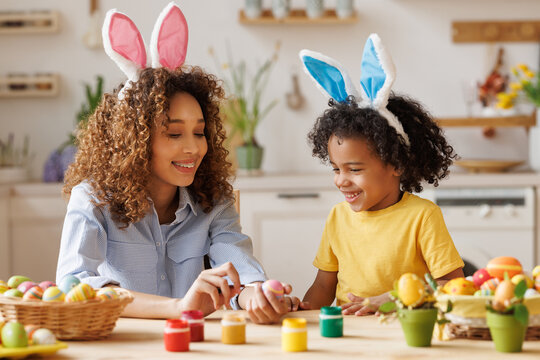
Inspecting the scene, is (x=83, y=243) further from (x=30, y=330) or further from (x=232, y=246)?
(x=30, y=330)

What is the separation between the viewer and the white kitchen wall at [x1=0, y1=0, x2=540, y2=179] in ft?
13.4

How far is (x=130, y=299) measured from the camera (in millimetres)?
1215

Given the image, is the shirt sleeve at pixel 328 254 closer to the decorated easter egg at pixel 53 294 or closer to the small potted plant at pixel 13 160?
the decorated easter egg at pixel 53 294

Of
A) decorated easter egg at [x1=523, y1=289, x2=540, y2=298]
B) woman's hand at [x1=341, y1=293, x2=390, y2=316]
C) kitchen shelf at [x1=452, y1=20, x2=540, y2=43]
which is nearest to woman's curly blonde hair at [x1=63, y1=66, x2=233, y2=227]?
woman's hand at [x1=341, y1=293, x2=390, y2=316]

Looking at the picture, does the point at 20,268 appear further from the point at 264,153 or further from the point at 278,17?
the point at 278,17

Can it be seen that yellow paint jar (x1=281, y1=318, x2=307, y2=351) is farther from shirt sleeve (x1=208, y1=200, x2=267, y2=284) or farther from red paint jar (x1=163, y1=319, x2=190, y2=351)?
shirt sleeve (x1=208, y1=200, x2=267, y2=284)

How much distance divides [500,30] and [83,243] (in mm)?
3228

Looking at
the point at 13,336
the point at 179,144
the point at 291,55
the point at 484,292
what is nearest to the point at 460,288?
the point at 484,292

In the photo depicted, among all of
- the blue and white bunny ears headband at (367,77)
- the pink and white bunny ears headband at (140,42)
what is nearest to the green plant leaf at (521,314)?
the blue and white bunny ears headband at (367,77)

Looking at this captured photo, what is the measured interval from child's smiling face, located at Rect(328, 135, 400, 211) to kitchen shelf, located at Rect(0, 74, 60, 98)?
9.05ft

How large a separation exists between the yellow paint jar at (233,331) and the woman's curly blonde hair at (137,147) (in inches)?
21.8

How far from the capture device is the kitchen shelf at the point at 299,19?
394 centimetres

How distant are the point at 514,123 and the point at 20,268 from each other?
2736 millimetres

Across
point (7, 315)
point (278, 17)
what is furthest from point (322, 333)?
point (278, 17)
